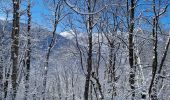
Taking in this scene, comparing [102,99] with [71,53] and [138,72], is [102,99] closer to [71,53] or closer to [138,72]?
[138,72]

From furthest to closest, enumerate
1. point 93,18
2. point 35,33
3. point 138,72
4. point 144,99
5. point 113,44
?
1. point 35,33
2. point 113,44
3. point 93,18
4. point 138,72
5. point 144,99

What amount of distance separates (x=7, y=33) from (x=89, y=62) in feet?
28.2

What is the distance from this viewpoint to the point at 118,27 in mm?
21969

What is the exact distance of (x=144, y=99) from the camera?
45.4 feet

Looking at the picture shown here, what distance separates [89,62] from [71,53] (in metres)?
6.74

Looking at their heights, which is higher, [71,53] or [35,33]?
[35,33]

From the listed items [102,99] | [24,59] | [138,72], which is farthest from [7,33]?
[138,72]

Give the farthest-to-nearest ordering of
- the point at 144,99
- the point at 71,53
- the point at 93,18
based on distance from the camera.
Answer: the point at 71,53 → the point at 93,18 → the point at 144,99

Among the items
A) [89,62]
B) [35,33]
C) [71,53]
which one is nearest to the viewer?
[89,62]

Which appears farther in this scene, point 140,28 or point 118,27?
point 118,27

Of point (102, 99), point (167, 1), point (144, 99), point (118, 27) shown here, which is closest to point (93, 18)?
point (118, 27)

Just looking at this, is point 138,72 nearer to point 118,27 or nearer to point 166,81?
point 166,81

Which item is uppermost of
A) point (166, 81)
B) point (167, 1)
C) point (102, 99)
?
point (167, 1)

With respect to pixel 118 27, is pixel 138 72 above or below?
below
